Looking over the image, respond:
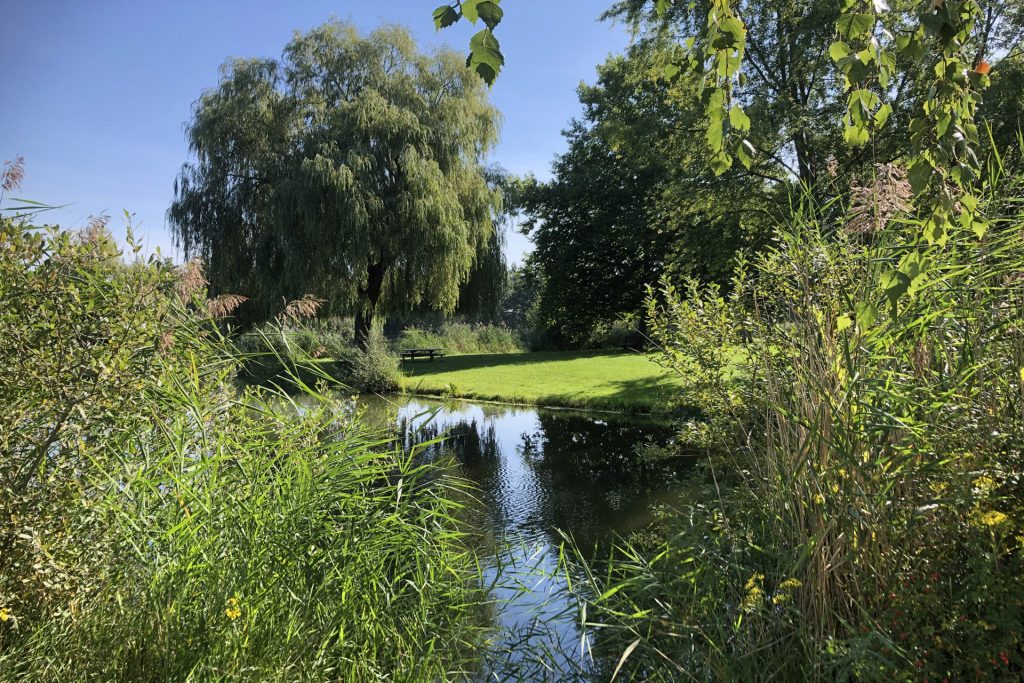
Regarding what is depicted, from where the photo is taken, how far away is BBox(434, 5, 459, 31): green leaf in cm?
149

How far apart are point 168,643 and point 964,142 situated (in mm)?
2742

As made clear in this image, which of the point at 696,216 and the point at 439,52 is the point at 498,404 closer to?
the point at 696,216

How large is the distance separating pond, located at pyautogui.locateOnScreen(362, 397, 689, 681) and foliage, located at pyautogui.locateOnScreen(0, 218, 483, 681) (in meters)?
0.42

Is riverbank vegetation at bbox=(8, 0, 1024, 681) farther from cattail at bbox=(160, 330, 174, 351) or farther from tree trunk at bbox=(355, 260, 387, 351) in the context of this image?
tree trunk at bbox=(355, 260, 387, 351)

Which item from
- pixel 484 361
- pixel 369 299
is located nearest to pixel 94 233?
pixel 369 299

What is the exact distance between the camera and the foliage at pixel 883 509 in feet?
6.66

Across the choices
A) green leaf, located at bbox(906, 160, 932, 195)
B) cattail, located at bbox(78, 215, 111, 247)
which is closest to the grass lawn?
cattail, located at bbox(78, 215, 111, 247)

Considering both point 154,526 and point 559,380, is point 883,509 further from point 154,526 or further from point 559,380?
point 559,380

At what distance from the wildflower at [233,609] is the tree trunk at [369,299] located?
15.5 metres

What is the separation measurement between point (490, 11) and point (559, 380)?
14.7 metres

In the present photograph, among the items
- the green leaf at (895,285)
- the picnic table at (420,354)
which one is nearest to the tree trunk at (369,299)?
the picnic table at (420,354)

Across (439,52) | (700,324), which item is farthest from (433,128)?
(700,324)

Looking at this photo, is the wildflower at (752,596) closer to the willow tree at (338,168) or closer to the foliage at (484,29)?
the foliage at (484,29)

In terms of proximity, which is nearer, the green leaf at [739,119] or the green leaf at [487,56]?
the green leaf at [487,56]
